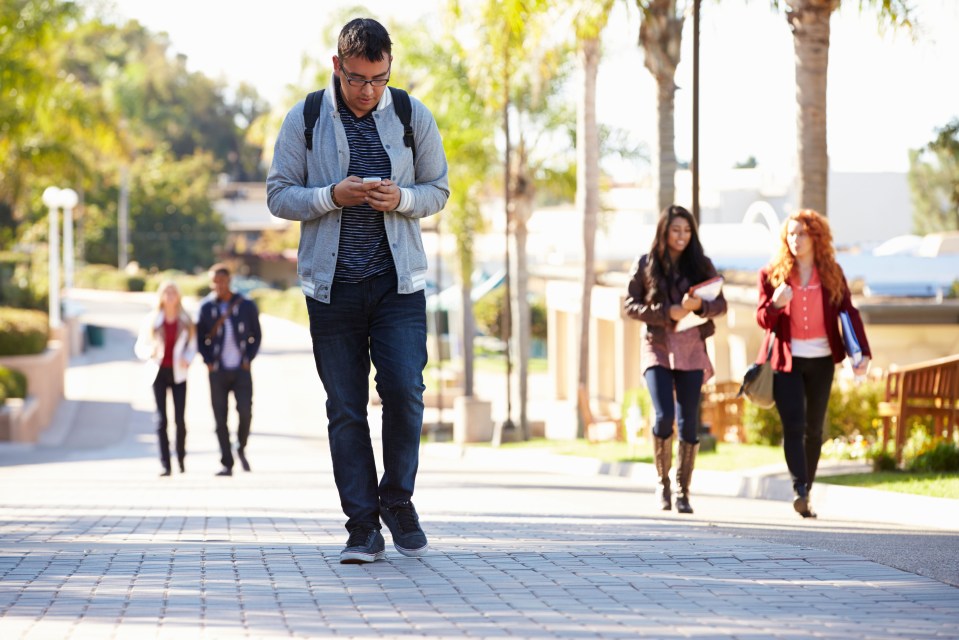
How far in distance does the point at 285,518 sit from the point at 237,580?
3.23m

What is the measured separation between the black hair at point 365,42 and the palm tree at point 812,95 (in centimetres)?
1083

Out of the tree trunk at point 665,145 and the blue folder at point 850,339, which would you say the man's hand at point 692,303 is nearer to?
the blue folder at point 850,339

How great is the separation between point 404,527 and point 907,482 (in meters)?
6.56

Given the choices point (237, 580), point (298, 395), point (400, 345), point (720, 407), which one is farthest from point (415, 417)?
point (298, 395)

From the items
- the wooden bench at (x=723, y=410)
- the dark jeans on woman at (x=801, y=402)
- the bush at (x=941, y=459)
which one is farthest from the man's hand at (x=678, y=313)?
the wooden bench at (x=723, y=410)

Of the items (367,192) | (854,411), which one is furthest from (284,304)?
(367,192)

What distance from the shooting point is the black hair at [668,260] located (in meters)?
10.4

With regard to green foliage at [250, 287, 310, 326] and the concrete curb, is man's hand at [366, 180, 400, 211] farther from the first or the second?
green foliage at [250, 287, 310, 326]

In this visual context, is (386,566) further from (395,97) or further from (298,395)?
(298,395)

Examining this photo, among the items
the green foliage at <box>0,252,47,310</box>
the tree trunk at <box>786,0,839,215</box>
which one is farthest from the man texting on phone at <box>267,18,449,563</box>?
the green foliage at <box>0,252,47,310</box>

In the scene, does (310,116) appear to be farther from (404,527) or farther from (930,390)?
(930,390)

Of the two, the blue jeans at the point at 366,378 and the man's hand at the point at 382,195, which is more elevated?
the man's hand at the point at 382,195

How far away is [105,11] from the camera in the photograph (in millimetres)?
108688

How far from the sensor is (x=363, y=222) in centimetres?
663
